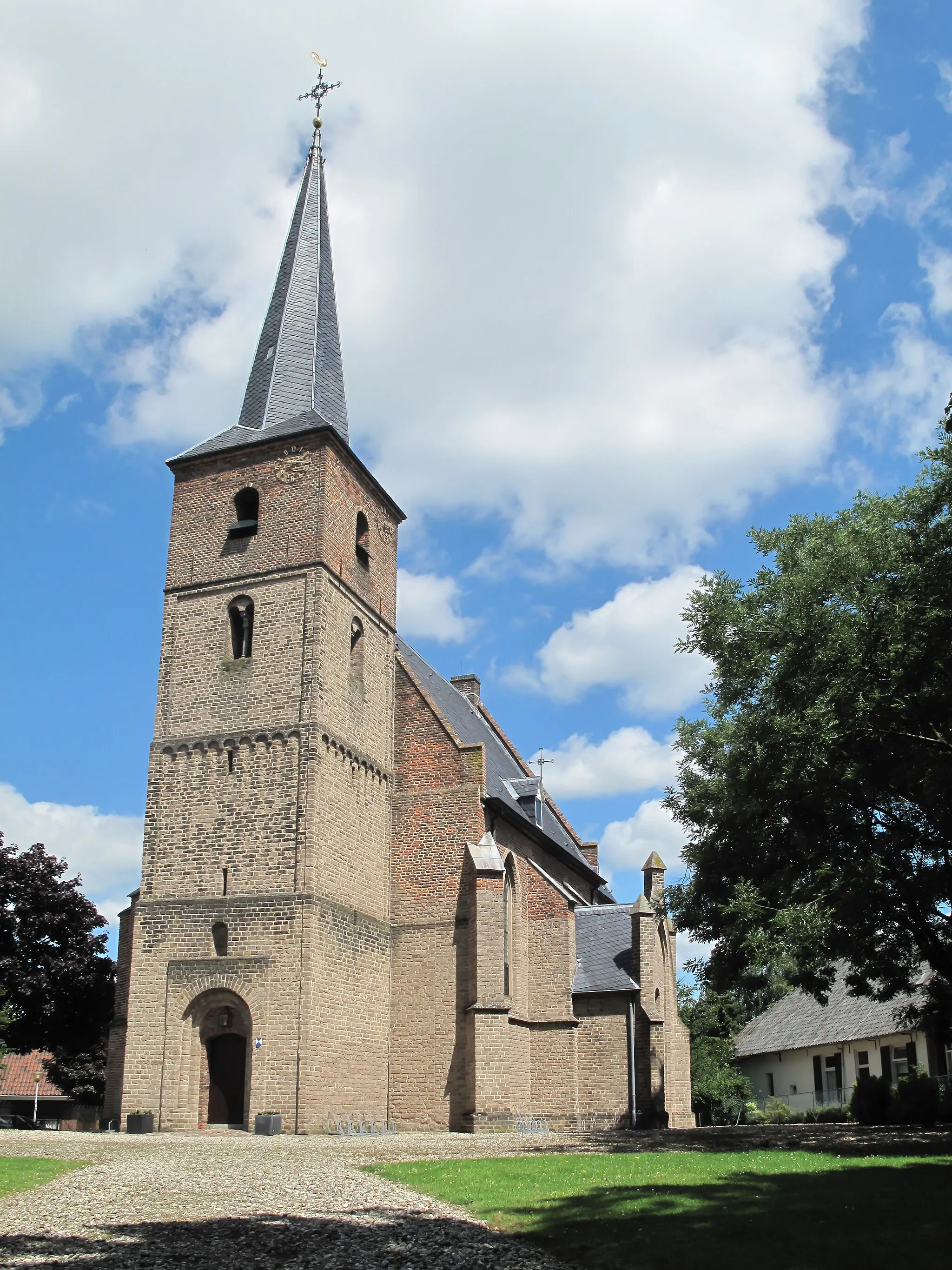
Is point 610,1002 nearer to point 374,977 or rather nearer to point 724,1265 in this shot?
point 374,977

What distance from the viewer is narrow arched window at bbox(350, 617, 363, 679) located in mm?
28203

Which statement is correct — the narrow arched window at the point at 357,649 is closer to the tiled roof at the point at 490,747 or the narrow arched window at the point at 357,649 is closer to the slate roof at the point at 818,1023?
the tiled roof at the point at 490,747

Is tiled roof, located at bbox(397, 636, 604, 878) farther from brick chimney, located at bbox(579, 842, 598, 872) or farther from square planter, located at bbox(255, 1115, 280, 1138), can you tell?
square planter, located at bbox(255, 1115, 280, 1138)

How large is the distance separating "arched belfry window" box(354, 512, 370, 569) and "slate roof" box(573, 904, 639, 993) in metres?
11.5

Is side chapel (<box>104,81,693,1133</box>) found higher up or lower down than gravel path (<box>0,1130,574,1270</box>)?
higher up

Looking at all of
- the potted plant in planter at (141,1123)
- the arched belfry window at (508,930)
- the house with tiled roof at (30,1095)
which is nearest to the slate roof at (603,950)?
the arched belfry window at (508,930)

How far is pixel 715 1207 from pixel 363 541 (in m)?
21.3

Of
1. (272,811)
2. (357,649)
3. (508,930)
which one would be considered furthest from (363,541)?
(508,930)

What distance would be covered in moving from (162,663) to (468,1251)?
20347 millimetres

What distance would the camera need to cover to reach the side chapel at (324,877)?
77.5ft

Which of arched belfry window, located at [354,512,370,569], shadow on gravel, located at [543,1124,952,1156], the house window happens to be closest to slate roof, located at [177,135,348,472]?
arched belfry window, located at [354,512,370,569]

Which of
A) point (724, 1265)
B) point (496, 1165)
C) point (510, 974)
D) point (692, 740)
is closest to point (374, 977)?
point (510, 974)

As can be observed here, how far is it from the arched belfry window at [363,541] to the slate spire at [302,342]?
7.22 feet

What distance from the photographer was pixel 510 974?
92.4 feet
